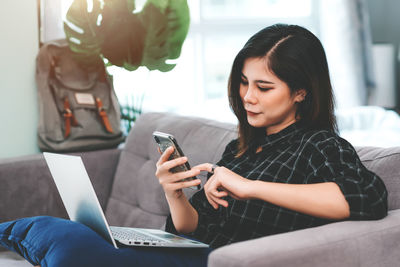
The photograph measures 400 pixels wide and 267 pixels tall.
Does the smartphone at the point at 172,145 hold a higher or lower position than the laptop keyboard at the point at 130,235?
higher

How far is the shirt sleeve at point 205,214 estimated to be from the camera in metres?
1.40

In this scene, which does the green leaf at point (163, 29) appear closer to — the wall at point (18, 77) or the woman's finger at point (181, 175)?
the wall at point (18, 77)

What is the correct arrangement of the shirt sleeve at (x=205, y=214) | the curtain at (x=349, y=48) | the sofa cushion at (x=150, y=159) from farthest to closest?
1. the curtain at (x=349, y=48)
2. the sofa cushion at (x=150, y=159)
3. the shirt sleeve at (x=205, y=214)

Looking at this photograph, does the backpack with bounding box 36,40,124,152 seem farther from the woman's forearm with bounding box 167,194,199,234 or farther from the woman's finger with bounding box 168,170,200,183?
the woman's finger with bounding box 168,170,200,183

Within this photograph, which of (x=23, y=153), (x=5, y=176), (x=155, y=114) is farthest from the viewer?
(x=23, y=153)

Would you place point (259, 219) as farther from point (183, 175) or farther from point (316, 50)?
point (316, 50)

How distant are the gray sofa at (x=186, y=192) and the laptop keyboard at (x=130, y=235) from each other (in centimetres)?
31

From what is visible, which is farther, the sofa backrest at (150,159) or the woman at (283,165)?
the sofa backrest at (150,159)

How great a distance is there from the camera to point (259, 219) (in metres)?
1.22

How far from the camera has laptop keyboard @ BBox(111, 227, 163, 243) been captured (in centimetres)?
124

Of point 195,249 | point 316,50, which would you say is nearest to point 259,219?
point 195,249

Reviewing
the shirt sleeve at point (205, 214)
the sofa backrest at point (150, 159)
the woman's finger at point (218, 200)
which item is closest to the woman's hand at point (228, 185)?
the woman's finger at point (218, 200)

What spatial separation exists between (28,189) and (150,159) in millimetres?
452

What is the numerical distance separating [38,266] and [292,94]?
0.74 metres
